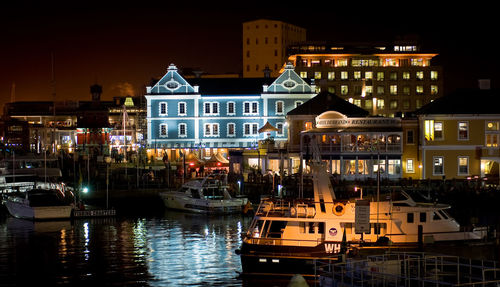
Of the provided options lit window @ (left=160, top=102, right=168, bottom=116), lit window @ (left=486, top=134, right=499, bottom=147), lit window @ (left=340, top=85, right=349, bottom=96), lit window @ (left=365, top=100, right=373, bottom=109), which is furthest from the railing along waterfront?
lit window @ (left=365, top=100, right=373, bottom=109)

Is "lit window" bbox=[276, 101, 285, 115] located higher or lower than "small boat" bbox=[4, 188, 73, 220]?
higher

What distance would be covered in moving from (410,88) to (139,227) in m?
76.5

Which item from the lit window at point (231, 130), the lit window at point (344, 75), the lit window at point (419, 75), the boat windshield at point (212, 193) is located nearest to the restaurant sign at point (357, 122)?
the boat windshield at point (212, 193)

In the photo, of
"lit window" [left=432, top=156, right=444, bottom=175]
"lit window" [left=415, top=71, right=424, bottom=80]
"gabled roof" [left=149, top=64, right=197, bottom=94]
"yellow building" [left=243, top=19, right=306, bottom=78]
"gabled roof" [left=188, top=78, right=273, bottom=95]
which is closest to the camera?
"lit window" [left=432, top=156, right=444, bottom=175]


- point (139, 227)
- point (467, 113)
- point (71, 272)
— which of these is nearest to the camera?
point (71, 272)

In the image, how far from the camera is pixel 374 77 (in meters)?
121

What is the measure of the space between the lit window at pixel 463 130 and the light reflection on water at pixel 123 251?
Answer: 2394 centimetres

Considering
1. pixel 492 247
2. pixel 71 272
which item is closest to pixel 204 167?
pixel 71 272

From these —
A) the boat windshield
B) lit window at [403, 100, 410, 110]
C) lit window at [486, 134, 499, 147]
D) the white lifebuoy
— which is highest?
lit window at [403, 100, 410, 110]

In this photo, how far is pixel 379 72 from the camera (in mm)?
120938

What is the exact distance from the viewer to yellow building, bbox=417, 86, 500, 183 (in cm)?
6944

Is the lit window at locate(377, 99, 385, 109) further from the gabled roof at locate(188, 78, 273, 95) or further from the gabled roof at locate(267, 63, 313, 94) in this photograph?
the gabled roof at locate(267, 63, 313, 94)

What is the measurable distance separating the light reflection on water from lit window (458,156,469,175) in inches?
925

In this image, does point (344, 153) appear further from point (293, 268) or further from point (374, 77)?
point (374, 77)
